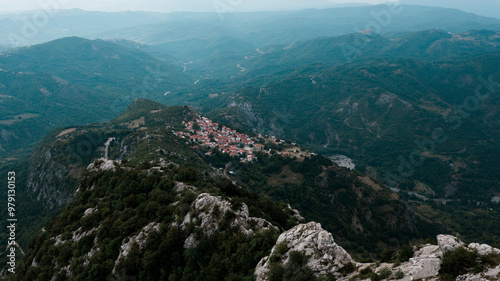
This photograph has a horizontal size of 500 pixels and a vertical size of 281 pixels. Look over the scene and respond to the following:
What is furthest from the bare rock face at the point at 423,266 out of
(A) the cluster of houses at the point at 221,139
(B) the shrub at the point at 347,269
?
(A) the cluster of houses at the point at 221,139

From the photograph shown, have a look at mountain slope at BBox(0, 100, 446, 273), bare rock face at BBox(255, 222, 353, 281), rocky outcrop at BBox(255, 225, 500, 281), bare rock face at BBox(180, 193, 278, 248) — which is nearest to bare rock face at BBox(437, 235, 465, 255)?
rocky outcrop at BBox(255, 225, 500, 281)

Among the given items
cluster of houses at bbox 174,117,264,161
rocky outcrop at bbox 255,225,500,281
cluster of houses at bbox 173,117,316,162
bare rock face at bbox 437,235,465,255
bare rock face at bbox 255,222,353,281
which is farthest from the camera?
cluster of houses at bbox 174,117,264,161

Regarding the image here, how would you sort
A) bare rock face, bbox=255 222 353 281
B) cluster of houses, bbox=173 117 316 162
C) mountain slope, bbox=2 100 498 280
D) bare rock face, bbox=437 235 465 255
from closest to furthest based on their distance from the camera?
1. bare rock face, bbox=437 235 465 255
2. bare rock face, bbox=255 222 353 281
3. mountain slope, bbox=2 100 498 280
4. cluster of houses, bbox=173 117 316 162

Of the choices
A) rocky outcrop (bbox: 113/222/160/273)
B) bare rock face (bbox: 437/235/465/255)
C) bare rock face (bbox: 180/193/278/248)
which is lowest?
rocky outcrop (bbox: 113/222/160/273)

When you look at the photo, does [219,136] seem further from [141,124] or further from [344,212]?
[344,212]

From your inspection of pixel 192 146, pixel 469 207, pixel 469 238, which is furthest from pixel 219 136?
pixel 469 207

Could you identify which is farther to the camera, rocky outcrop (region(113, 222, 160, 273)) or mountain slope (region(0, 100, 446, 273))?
mountain slope (region(0, 100, 446, 273))

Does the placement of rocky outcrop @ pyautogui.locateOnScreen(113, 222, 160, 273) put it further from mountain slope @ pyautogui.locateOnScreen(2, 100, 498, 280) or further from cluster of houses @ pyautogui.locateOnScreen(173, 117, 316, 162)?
cluster of houses @ pyautogui.locateOnScreen(173, 117, 316, 162)
